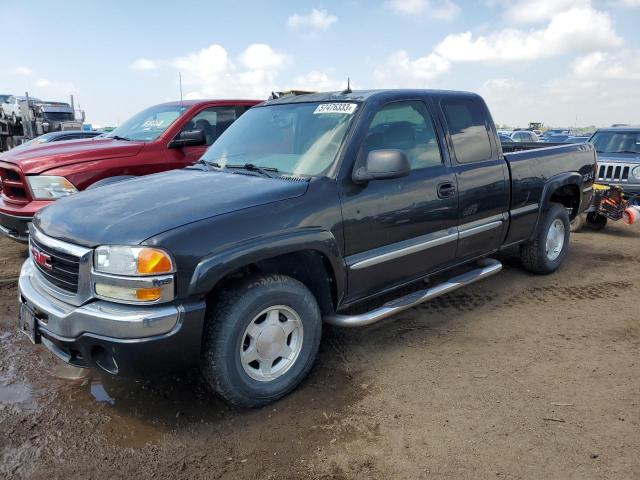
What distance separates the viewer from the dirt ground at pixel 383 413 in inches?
97.3

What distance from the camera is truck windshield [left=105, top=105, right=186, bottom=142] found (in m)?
6.09

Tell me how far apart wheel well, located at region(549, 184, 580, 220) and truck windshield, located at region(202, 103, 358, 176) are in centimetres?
317

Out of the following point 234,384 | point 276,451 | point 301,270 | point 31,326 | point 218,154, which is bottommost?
point 276,451

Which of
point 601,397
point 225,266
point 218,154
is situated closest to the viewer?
point 225,266

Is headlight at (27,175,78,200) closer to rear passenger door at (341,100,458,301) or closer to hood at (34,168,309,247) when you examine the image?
hood at (34,168,309,247)

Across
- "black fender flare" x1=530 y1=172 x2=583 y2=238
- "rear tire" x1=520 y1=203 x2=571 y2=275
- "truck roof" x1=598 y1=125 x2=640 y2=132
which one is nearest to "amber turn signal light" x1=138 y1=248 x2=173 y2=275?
"black fender flare" x1=530 y1=172 x2=583 y2=238

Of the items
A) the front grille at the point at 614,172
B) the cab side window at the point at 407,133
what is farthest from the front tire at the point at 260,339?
the front grille at the point at 614,172

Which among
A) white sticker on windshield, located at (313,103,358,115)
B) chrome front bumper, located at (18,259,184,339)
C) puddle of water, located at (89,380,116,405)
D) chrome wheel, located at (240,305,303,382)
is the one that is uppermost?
white sticker on windshield, located at (313,103,358,115)

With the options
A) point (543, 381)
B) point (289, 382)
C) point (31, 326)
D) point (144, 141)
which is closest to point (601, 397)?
point (543, 381)

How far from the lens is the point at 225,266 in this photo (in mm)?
2574

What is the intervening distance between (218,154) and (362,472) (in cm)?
255

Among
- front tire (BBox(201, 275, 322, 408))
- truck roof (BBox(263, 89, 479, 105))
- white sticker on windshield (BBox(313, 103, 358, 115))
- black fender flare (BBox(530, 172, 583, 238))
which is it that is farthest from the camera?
black fender flare (BBox(530, 172, 583, 238))

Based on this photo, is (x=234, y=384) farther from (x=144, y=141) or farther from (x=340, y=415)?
(x=144, y=141)

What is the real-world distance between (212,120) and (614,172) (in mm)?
6865
